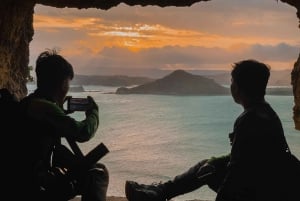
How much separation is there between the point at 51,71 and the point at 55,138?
55cm

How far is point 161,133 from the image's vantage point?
28547mm

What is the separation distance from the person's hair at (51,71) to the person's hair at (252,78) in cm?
139

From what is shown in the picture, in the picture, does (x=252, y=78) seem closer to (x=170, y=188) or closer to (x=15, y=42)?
(x=170, y=188)

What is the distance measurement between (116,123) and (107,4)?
16.0 m

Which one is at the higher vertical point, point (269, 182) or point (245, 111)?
point (245, 111)

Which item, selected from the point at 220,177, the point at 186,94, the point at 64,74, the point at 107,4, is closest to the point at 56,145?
the point at 64,74

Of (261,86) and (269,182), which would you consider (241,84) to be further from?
(269,182)

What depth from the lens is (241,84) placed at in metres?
4.01

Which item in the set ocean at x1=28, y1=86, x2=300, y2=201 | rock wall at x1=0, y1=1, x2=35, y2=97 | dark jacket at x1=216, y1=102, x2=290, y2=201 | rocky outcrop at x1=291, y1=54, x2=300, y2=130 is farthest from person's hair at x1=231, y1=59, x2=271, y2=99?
ocean at x1=28, y1=86, x2=300, y2=201

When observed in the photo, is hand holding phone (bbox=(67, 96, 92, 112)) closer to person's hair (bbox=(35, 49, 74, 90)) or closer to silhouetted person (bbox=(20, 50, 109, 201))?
silhouetted person (bbox=(20, 50, 109, 201))

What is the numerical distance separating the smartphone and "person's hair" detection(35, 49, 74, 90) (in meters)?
0.28

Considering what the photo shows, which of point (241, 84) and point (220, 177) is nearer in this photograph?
point (241, 84)

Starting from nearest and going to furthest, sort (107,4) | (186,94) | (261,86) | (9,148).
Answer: (9,148), (261,86), (107,4), (186,94)

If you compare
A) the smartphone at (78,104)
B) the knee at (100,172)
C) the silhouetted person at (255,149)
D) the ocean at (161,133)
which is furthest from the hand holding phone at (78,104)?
the ocean at (161,133)
